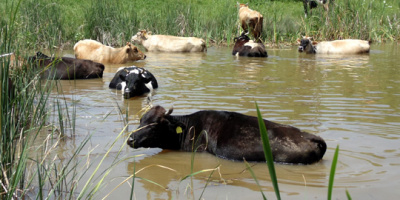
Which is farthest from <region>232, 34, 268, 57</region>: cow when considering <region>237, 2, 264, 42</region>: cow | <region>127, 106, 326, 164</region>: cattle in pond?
<region>127, 106, 326, 164</region>: cattle in pond

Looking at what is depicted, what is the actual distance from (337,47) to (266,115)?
35.7 ft

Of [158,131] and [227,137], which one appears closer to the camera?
[227,137]

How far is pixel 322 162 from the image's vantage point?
5.63 metres

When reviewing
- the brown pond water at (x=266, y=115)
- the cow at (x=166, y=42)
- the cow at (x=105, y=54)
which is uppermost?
the cow at (x=166, y=42)

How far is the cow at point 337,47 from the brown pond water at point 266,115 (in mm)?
1041

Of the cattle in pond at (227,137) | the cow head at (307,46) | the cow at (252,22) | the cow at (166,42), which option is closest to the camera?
the cattle in pond at (227,137)

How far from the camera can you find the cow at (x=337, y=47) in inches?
698

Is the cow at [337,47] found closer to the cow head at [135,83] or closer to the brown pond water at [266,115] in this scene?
Result: the brown pond water at [266,115]

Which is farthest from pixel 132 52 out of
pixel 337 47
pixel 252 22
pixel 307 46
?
pixel 337 47

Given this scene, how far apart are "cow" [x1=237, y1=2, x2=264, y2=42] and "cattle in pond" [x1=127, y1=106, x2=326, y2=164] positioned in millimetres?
14361

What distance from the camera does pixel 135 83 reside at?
34.1 feet

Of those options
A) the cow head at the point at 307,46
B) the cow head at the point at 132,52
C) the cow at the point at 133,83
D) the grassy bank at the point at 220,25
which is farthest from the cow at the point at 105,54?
the cow head at the point at 307,46

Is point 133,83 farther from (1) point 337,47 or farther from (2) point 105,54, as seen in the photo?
(1) point 337,47

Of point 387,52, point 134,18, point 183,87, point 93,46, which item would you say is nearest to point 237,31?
point 134,18
